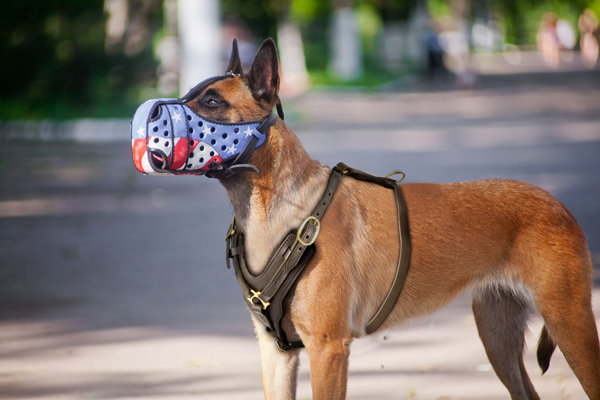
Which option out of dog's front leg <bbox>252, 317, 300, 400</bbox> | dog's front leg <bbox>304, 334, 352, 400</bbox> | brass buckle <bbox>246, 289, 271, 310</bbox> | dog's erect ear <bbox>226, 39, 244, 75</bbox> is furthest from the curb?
dog's front leg <bbox>304, 334, 352, 400</bbox>

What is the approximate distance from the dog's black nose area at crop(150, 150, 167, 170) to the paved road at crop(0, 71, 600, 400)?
5.52 ft

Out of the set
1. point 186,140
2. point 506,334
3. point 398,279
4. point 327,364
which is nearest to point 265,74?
point 186,140

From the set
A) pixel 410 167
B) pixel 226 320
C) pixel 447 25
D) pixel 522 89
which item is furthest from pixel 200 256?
pixel 447 25

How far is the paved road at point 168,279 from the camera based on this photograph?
14.8 feet

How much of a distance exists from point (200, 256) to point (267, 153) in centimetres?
453

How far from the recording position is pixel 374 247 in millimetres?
3184

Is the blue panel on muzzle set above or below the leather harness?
above

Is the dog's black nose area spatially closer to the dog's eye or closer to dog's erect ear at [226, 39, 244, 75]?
the dog's eye

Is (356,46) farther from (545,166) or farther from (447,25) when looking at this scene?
(447,25)

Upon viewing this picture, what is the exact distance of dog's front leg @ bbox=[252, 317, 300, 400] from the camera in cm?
321

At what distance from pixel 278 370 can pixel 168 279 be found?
361cm

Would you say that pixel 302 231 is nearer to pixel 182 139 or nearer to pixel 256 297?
pixel 256 297

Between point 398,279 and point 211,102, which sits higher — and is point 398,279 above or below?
below

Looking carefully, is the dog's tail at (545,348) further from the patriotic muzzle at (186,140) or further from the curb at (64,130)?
the curb at (64,130)
